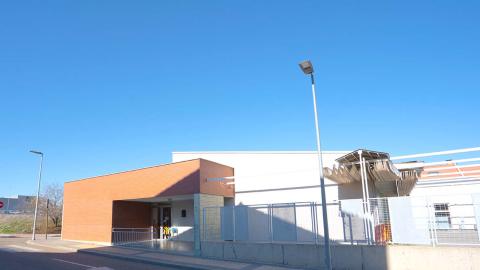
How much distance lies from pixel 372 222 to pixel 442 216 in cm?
221

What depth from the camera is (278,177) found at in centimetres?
2045

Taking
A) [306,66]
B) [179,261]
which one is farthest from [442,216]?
[179,261]

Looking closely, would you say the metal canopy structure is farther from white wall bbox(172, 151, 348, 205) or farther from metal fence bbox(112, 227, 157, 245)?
metal fence bbox(112, 227, 157, 245)

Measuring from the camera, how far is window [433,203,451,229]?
1140cm

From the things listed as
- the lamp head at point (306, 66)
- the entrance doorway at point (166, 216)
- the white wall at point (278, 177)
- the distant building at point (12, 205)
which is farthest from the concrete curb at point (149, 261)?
the distant building at point (12, 205)

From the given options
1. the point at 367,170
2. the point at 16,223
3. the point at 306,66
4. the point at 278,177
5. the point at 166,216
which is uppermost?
the point at 306,66

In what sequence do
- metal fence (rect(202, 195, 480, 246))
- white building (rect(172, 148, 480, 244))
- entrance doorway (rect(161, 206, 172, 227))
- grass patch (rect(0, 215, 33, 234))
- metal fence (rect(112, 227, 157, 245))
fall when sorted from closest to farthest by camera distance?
metal fence (rect(202, 195, 480, 246)) < white building (rect(172, 148, 480, 244)) < metal fence (rect(112, 227, 157, 245)) < entrance doorway (rect(161, 206, 172, 227)) < grass patch (rect(0, 215, 33, 234))

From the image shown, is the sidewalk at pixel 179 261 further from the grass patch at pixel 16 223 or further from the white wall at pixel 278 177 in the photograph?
the grass patch at pixel 16 223

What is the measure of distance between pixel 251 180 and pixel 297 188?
287 cm

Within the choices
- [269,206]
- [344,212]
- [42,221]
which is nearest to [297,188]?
[269,206]

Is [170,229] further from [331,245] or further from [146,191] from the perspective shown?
[331,245]

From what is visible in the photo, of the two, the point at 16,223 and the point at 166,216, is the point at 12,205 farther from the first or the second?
the point at 166,216

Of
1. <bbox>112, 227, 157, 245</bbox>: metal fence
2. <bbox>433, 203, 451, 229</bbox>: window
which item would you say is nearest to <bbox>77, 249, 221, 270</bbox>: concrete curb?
<bbox>112, 227, 157, 245</bbox>: metal fence

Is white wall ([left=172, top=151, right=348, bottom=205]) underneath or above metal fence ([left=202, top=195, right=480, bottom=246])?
above
